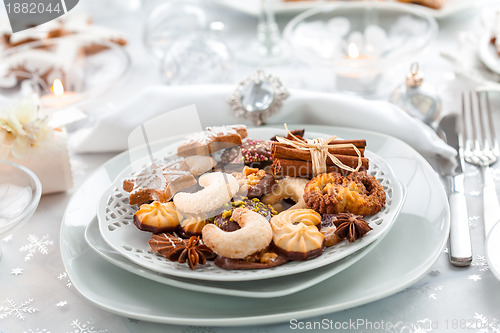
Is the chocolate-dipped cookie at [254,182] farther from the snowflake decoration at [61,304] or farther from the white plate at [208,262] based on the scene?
the snowflake decoration at [61,304]

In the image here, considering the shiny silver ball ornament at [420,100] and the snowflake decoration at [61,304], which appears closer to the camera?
the snowflake decoration at [61,304]

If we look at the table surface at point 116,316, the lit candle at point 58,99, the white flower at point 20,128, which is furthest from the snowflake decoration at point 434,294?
the lit candle at point 58,99

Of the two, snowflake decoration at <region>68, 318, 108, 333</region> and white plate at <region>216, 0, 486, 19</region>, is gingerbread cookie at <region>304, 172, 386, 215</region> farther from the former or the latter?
white plate at <region>216, 0, 486, 19</region>

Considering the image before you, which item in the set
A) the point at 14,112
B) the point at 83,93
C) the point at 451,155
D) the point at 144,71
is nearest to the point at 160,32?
the point at 144,71

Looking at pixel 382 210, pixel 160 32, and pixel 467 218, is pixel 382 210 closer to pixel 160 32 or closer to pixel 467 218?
pixel 467 218

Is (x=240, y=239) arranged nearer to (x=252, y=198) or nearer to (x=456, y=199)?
(x=252, y=198)

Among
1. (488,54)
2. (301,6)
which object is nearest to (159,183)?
(488,54)
